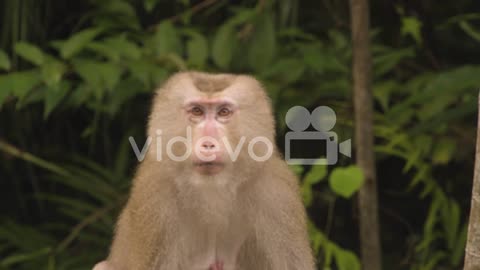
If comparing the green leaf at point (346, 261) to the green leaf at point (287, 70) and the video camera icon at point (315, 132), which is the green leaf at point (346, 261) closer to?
the video camera icon at point (315, 132)

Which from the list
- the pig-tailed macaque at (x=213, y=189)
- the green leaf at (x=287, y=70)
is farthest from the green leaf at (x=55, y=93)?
the pig-tailed macaque at (x=213, y=189)

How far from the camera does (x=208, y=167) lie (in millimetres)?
3156

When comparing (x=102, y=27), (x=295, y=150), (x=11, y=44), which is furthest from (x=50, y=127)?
(x=295, y=150)

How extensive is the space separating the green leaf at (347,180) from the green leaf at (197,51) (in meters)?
1.05

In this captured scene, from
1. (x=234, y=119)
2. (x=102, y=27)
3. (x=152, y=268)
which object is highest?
(x=102, y=27)

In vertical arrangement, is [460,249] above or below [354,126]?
below

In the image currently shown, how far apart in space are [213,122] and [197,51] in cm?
159

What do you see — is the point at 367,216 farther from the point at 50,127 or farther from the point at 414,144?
the point at 50,127

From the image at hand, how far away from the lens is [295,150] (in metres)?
5.19

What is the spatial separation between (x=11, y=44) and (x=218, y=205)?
2.63 metres

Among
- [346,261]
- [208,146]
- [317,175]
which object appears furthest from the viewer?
[346,261]

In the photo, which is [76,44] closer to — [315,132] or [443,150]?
[315,132]

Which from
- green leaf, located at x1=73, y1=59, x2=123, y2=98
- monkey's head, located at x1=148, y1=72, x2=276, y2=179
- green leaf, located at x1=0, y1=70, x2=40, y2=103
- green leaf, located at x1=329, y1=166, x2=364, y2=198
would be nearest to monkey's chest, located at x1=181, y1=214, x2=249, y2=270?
monkey's head, located at x1=148, y1=72, x2=276, y2=179

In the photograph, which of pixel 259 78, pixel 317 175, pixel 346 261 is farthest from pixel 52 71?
pixel 346 261
